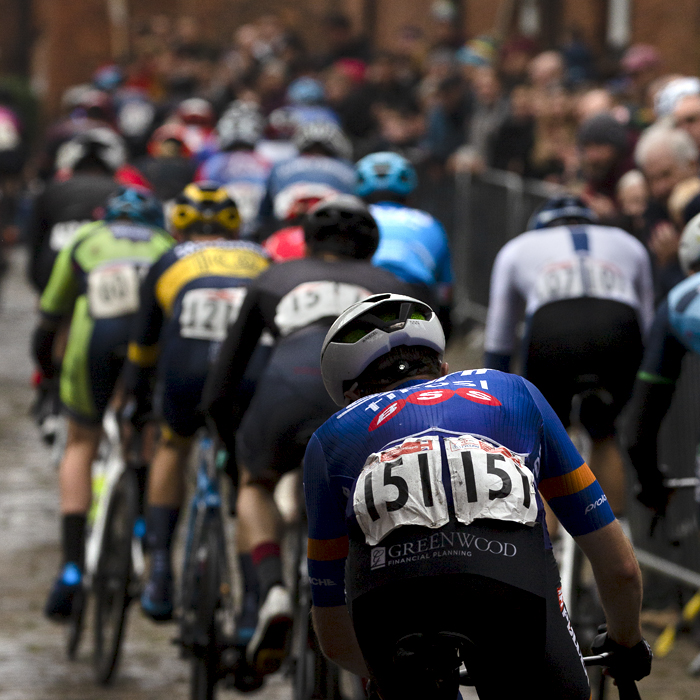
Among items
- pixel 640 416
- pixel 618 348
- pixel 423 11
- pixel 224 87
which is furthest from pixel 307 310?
pixel 423 11

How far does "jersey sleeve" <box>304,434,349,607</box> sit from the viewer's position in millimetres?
3551

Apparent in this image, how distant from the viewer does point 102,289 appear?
24.8 ft

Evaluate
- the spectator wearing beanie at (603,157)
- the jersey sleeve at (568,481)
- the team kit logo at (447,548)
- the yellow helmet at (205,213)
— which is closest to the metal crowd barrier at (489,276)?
the spectator wearing beanie at (603,157)

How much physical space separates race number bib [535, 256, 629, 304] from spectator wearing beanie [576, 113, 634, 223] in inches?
A: 101

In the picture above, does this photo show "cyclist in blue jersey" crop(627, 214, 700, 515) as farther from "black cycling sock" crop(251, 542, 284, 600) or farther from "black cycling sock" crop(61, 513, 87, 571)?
"black cycling sock" crop(61, 513, 87, 571)

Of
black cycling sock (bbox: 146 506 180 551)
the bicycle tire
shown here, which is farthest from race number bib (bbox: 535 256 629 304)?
the bicycle tire

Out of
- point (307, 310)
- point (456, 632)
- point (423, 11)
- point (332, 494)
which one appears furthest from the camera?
point (423, 11)

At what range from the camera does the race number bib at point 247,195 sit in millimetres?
12312

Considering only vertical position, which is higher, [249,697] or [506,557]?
[506,557]

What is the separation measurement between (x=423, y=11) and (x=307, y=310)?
24071mm

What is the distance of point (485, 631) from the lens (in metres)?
3.24

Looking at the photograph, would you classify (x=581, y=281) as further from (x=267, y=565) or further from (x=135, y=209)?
(x=135, y=209)

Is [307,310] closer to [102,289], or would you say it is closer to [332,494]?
[332,494]

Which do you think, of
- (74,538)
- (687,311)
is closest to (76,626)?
(74,538)
